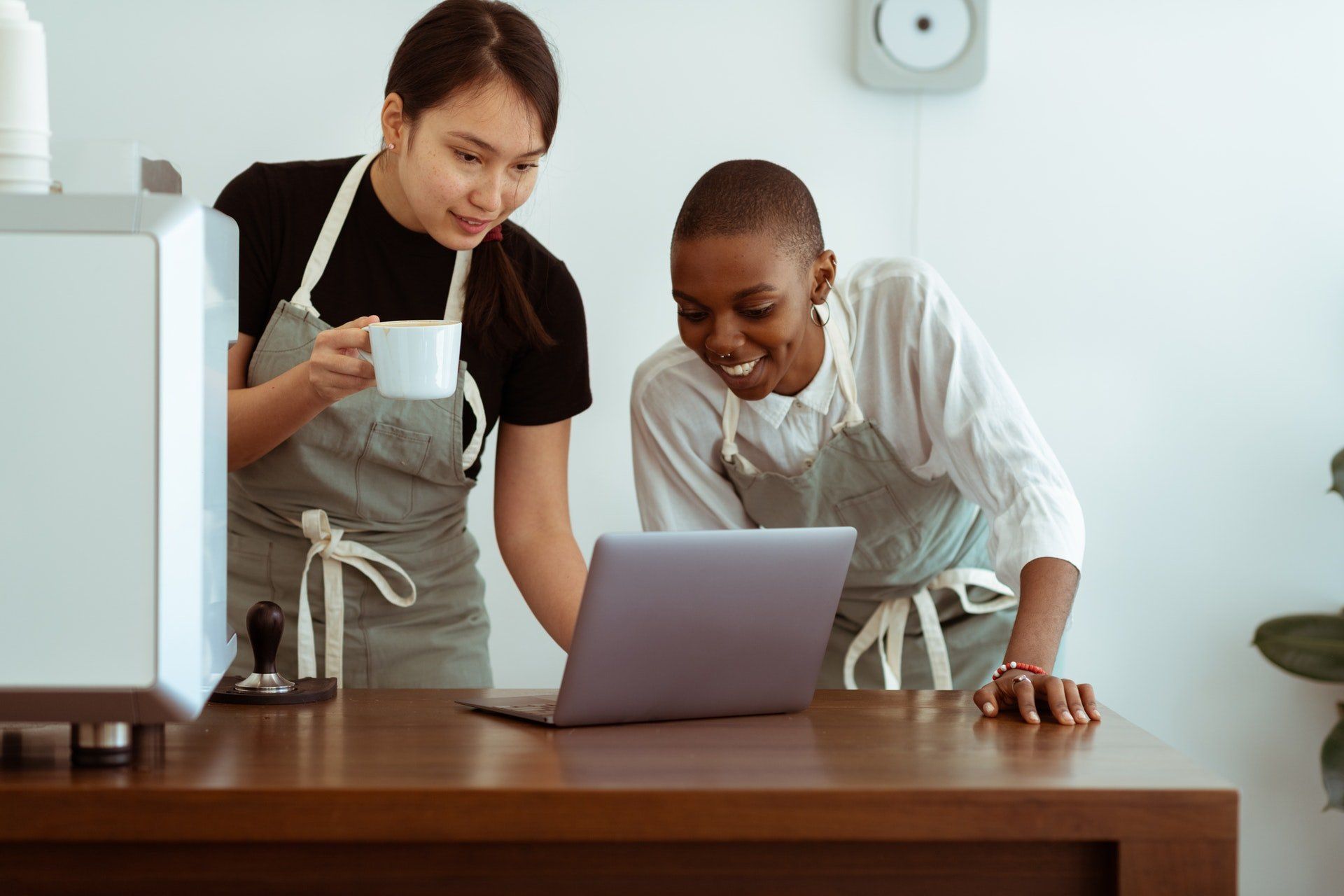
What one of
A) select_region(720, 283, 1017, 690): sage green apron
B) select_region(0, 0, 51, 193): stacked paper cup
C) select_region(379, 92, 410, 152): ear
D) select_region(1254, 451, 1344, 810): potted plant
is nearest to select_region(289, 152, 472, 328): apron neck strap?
select_region(379, 92, 410, 152): ear

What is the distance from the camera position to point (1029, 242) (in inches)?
96.1

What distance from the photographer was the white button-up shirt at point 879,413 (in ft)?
4.85

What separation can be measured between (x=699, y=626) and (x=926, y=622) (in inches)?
32.9

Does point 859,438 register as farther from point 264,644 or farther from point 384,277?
point 264,644

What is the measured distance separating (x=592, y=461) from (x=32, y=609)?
1.71 metres

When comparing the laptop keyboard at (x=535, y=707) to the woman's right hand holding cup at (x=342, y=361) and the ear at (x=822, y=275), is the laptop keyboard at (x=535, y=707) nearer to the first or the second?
the woman's right hand holding cup at (x=342, y=361)

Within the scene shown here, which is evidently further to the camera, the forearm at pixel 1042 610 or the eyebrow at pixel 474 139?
the eyebrow at pixel 474 139

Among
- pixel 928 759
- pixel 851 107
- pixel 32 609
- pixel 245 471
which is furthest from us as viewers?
pixel 851 107

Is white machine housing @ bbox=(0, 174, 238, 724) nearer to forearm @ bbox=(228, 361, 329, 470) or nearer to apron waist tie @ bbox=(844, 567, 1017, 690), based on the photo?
forearm @ bbox=(228, 361, 329, 470)

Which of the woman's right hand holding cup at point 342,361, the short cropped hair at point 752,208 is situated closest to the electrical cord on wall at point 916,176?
the short cropped hair at point 752,208

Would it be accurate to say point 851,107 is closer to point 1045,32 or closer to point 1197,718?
point 1045,32

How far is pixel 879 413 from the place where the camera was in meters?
1.65

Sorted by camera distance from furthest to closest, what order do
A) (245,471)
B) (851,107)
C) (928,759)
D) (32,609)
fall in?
(851,107), (245,471), (928,759), (32,609)

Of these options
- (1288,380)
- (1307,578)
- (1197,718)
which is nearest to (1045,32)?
(1288,380)
